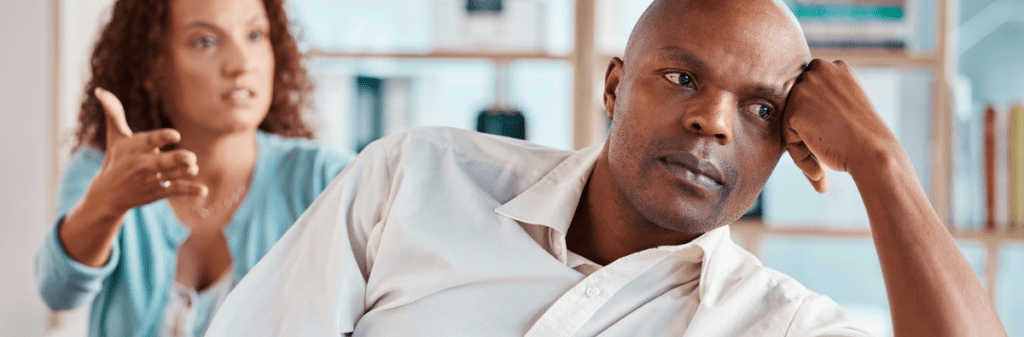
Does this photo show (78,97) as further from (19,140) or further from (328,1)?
(328,1)

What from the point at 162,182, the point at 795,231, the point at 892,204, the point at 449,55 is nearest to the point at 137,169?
the point at 162,182

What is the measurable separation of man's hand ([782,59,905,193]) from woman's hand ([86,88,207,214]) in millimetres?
934

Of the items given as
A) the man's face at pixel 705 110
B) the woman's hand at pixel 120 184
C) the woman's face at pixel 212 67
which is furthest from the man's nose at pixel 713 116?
the woman's face at pixel 212 67

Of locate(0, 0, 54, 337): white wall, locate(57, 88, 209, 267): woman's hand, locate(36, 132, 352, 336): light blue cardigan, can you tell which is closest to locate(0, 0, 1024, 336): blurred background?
locate(0, 0, 54, 337): white wall

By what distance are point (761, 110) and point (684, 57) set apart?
0.12 meters

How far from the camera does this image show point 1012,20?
2.13 metres

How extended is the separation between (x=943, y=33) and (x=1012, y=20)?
463 millimetres

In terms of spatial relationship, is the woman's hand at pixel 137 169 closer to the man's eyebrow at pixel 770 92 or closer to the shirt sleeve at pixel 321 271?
the shirt sleeve at pixel 321 271

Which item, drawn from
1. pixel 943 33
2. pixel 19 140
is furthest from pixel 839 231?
pixel 19 140

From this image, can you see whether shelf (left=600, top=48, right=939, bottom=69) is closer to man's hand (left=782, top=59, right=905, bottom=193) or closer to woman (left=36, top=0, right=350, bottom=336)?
man's hand (left=782, top=59, right=905, bottom=193)

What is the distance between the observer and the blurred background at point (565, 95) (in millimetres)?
1876

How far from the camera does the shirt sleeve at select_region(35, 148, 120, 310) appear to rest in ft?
4.55

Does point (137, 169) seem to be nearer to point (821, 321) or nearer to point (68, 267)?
point (68, 267)

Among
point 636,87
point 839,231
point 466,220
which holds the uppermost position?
point 636,87
